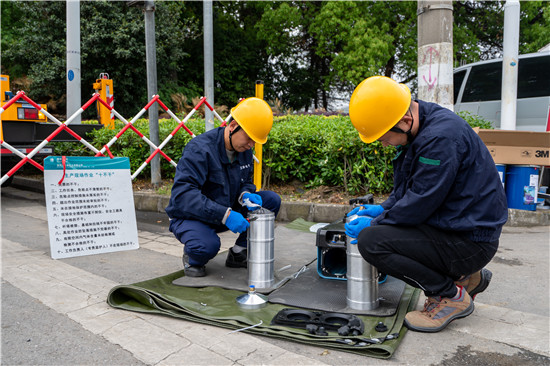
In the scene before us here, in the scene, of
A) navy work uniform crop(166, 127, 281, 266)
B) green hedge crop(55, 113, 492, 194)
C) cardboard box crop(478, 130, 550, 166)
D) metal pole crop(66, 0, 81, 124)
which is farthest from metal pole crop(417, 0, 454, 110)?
metal pole crop(66, 0, 81, 124)

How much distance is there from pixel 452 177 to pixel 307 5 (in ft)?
66.4

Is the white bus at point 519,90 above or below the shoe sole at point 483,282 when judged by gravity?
above

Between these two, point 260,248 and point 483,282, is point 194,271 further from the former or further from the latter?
point 483,282

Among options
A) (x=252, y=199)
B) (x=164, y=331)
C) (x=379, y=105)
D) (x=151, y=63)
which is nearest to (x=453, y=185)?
(x=379, y=105)

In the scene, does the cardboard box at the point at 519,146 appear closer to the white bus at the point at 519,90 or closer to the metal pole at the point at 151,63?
the white bus at the point at 519,90

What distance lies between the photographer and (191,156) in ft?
11.1

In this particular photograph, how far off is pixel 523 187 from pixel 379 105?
13.4ft

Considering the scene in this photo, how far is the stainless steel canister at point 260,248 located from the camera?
321cm

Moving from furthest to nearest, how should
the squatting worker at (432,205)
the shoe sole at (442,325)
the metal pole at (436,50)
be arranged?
the metal pole at (436,50) < the shoe sole at (442,325) < the squatting worker at (432,205)

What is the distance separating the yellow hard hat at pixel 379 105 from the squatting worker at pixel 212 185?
103cm

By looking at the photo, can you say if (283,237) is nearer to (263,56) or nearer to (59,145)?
(59,145)

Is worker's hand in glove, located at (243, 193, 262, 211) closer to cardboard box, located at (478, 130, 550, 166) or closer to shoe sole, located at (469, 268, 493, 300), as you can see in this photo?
shoe sole, located at (469, 268, 493, 300)

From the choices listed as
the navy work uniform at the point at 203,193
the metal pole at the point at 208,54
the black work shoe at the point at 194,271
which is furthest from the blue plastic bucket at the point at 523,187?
the metal pole at the point at 208,54

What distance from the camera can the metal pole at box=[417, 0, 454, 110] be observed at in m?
5.37
